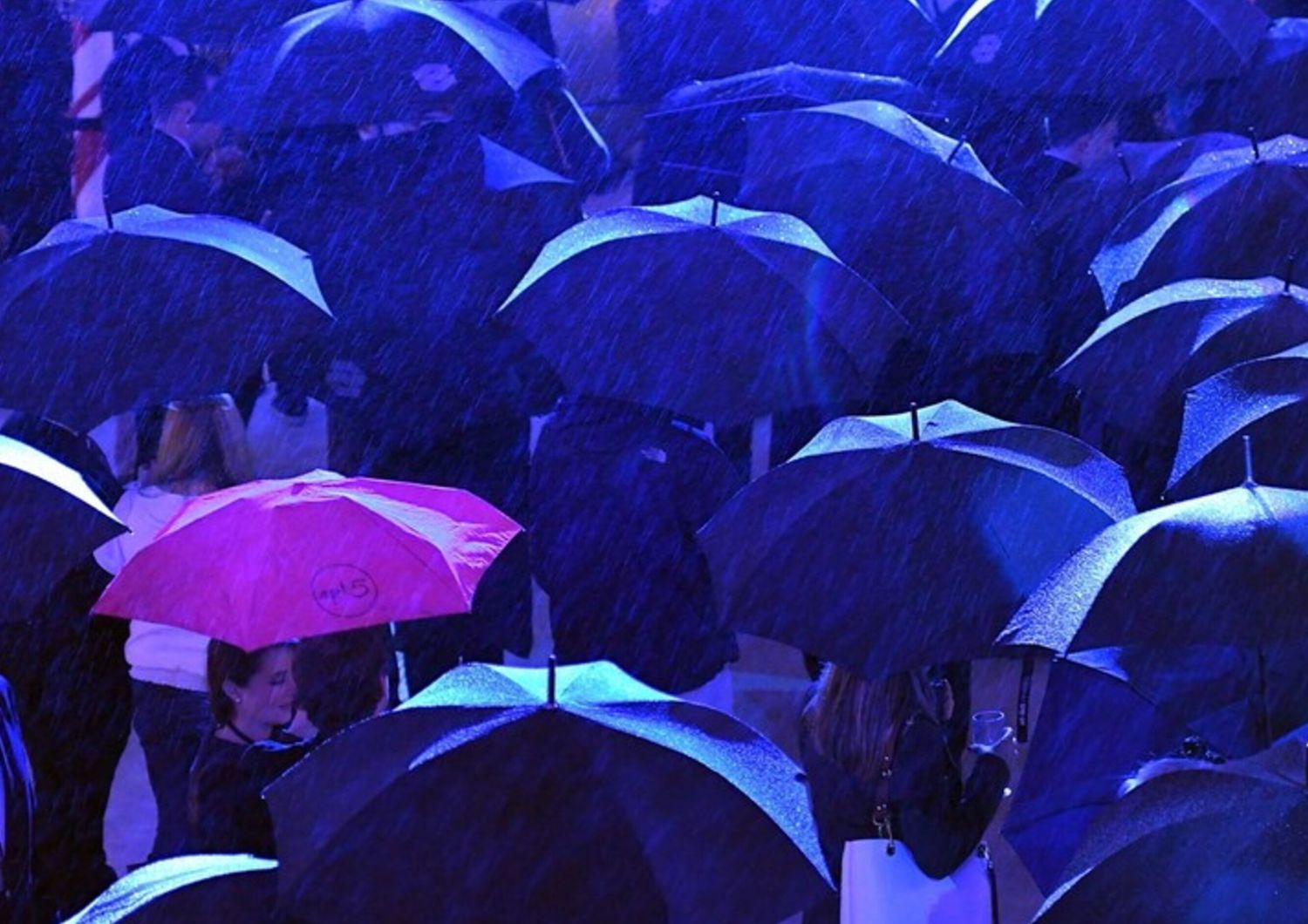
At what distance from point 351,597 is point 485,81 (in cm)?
321

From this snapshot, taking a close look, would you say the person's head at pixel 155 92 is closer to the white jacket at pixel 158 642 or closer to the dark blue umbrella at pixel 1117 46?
the white jacket at pixel 158 642

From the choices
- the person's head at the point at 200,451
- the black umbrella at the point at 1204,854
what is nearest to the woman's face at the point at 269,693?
the person's head at the point at 200,451

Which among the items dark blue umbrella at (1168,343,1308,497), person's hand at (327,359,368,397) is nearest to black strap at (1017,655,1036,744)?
dark blue umbrella at (1168,343,1308,497)

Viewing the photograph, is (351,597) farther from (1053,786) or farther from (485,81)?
(485,81)

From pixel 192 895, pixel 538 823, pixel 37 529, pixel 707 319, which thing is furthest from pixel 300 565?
pixel 538 823

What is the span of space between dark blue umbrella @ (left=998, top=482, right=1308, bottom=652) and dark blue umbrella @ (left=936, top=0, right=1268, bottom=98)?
4333 mm

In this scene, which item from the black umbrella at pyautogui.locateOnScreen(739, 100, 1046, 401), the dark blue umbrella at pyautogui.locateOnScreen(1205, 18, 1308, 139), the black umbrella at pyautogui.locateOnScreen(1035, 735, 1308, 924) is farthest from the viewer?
the dark blue umbrella at pyautogui.locateOnScreen(1205, 18, 1308, 139)

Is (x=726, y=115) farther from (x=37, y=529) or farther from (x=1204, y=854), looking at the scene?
(x=1204, y=854)

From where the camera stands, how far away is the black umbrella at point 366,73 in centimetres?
869

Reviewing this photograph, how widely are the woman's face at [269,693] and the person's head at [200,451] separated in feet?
3.56

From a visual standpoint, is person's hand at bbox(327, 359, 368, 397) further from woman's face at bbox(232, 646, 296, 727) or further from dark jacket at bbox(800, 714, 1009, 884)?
Result: dark jacket at bbox(800, 714, 1009, 884)

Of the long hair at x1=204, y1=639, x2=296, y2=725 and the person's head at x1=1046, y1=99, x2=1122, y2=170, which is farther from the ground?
the long hair at x1=204, y1=639, x2=296, y2=725

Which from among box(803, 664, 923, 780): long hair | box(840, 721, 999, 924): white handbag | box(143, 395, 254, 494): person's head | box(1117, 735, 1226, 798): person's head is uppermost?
box(1117, 735, 1226, 798): person's head

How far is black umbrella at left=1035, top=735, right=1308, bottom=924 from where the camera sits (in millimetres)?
3844
